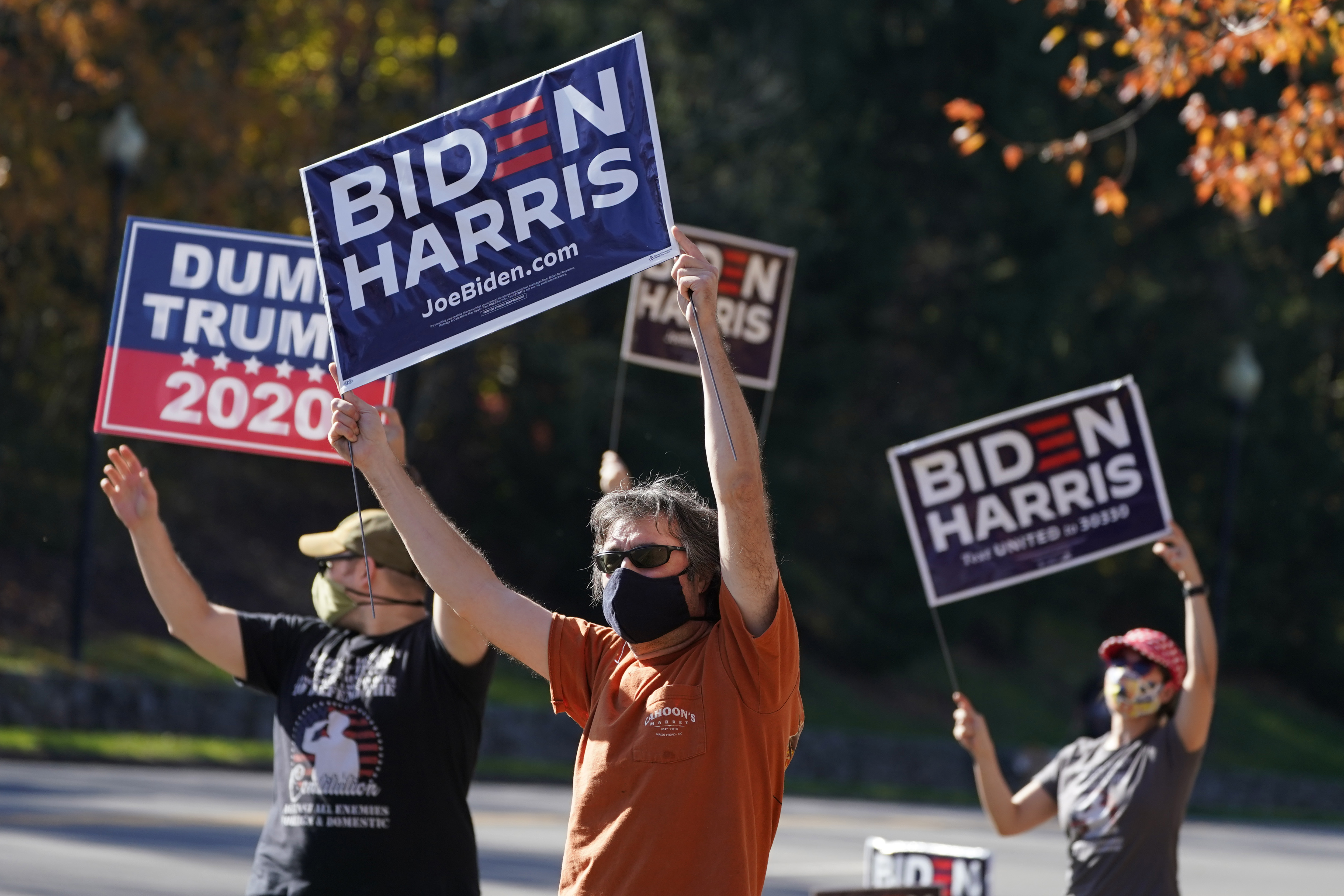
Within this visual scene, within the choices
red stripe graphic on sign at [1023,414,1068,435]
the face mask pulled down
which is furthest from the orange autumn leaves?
the face mask pulled down

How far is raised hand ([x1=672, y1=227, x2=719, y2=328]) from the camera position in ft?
11.7

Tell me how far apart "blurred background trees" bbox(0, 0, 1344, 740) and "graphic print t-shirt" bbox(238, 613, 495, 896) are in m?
15.5

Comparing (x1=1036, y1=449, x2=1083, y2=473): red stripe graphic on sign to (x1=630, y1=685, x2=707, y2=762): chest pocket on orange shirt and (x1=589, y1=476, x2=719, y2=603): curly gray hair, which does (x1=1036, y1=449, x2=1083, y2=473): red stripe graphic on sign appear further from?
(x1=630, y1=685, x2=707, y2=762): chest pocket on orange shirt

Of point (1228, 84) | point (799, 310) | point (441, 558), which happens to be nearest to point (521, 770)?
point (799, 310)

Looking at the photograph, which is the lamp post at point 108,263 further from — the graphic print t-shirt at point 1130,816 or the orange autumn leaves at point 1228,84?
the graphic print t-shirt at point 1130,816

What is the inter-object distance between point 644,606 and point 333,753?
1.41 m

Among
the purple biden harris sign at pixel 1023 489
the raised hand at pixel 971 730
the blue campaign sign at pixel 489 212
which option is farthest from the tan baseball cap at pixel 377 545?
the purple biden harris sign at pixel 1023 489

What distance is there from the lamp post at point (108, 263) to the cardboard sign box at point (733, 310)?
10995 millimetres

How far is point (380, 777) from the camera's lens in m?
4.61

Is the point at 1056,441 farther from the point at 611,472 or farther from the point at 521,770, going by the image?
the point at 521,770

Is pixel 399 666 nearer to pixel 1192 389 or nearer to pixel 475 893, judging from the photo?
pixel 475 893

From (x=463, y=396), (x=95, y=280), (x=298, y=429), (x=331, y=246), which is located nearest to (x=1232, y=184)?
(x=298, y=429)

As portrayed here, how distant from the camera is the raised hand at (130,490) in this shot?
493 cm

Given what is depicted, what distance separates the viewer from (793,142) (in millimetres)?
25266
